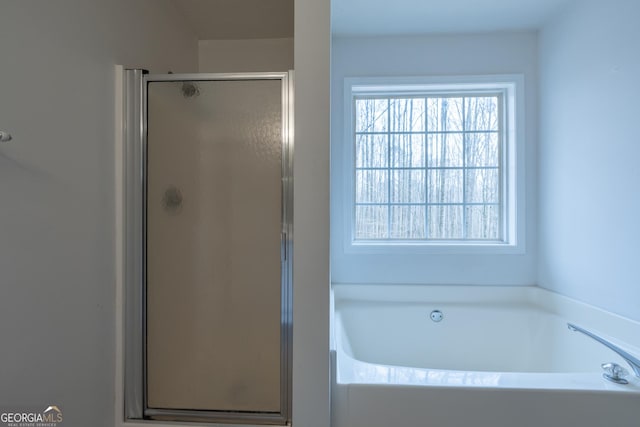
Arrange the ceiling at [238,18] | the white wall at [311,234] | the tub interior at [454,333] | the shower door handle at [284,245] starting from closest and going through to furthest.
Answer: the white wall at [311,234] → the shower door handle at [284,245] → the ceiling at [238,18] → the tub interior at [454,333]

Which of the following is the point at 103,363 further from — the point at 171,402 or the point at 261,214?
the point at 261,214

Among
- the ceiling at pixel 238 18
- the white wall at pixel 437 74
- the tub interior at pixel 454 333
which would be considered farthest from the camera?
the white wall at pixel 437 74

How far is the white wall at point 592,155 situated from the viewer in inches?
54.7

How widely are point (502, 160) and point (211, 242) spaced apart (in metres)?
2.00

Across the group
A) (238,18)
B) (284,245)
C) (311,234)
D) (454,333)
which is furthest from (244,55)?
(454,333)

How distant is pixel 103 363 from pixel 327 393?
0.97 meters

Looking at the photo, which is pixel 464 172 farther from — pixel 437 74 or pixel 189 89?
pixel 189 89

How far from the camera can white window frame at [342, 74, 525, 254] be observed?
197 cm

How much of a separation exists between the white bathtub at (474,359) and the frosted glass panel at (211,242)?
0.49 meters

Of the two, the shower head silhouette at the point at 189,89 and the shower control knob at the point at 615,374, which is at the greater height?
the shower head silhouette at the point at 189,89

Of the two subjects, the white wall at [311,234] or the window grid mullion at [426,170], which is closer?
the white wall at [311,234]

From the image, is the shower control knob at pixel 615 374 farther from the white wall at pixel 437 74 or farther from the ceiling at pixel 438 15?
the ceiling at pixel 438 15

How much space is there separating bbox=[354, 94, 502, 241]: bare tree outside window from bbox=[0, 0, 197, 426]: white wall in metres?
1.49

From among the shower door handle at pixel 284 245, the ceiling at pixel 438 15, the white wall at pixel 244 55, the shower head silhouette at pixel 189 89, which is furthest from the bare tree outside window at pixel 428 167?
the shower head silhouette at pixel 189 89
